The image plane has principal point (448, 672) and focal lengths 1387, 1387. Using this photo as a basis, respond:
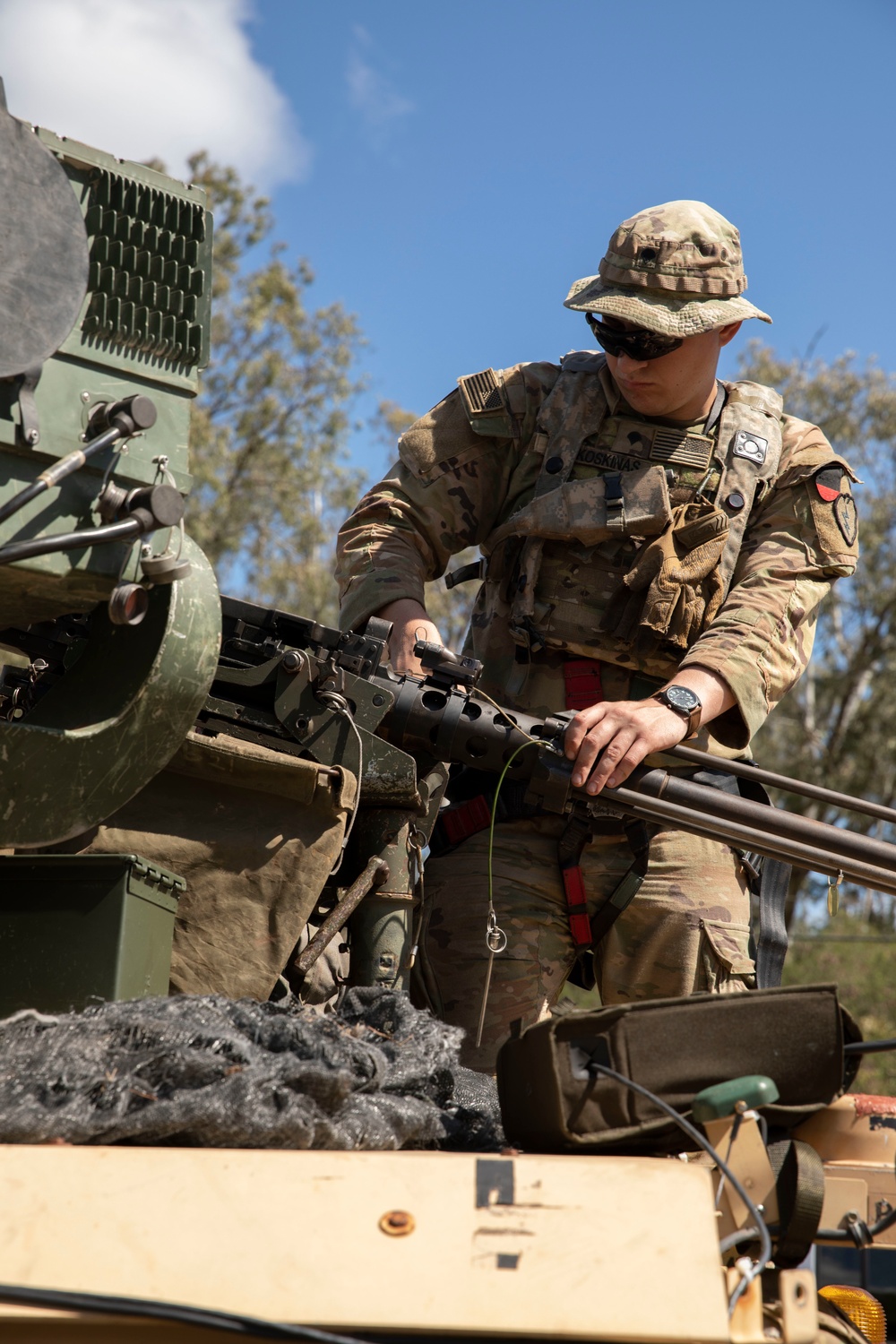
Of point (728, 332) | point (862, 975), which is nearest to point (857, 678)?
point (862, 975)

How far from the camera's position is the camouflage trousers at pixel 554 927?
11.2 feet

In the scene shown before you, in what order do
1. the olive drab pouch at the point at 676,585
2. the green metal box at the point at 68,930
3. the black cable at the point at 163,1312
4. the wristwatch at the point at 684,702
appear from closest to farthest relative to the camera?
1. the black cable at the point at 163,1312
2. the green metal box at the point at 68,930
3. the wristwatch at the point at 684,702
4. the olive drab pouch at the point at 676,585

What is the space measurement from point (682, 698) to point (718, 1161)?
1548mm

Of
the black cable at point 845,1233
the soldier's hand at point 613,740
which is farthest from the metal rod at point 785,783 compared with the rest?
the black cable at point 845,1233

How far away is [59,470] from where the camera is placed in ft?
6.28

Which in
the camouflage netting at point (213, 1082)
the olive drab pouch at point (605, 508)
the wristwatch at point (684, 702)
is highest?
the olive drab pouch at point (605, 508)

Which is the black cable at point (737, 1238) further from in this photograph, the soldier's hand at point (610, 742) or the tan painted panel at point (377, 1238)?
the soldier's hand at point (610, 742)

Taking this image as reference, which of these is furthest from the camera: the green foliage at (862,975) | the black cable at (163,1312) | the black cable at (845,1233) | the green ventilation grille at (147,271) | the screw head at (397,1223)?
the green foliage at (862,975)

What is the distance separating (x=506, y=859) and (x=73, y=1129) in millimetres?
1924

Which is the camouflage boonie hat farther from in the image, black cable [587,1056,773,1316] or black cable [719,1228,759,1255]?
black cable [719,1228,759,1255]

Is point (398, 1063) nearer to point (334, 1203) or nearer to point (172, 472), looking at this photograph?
point (334, 1203)

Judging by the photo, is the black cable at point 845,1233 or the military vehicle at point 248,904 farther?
the black cable at point 845,1233

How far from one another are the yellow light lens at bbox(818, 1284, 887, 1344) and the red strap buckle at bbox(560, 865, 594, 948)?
55.4 inches

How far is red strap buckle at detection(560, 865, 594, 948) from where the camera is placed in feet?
11.4
